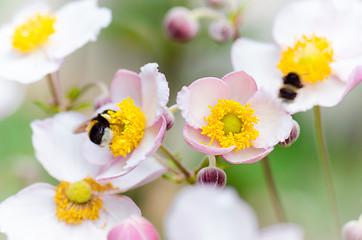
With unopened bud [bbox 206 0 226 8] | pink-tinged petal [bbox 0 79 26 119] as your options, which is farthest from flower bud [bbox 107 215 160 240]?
pink-tinged petal [bbox 0 79 26 119]

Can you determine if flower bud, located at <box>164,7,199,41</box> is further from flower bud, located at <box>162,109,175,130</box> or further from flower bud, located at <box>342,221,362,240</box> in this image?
flower bud, located at <box>342,221,362,240</box>

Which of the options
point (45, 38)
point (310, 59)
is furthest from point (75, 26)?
point (310, 59)

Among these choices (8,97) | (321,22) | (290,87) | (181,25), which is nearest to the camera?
(290,87)

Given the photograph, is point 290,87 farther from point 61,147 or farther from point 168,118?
point 61,147

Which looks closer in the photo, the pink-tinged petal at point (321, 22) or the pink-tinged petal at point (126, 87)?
the pink-tinged petal at point (126, 87)

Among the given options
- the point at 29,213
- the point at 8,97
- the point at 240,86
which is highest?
the point at 240,86

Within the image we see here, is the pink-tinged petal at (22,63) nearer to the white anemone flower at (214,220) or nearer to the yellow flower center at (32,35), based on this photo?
the yellow flower center at (32,35)

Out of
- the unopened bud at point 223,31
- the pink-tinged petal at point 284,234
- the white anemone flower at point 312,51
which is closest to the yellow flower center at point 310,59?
the white anemone flower at point 312,51
